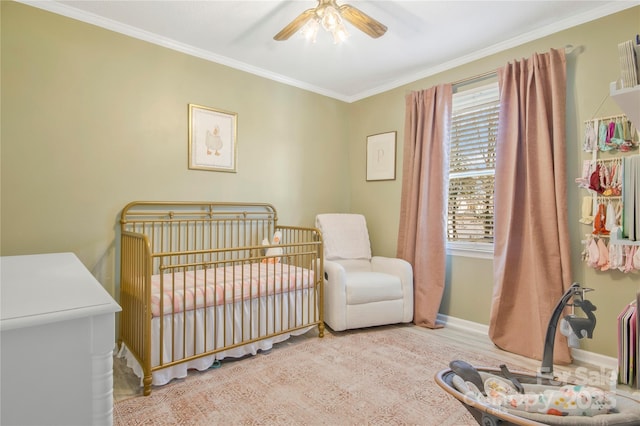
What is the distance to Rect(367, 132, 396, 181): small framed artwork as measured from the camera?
3.41 meters

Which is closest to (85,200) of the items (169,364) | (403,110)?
(169,364)

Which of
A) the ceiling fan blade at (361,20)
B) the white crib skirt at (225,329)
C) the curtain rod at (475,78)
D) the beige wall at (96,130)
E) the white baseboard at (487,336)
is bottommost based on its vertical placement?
the white baseboard at (487,336)

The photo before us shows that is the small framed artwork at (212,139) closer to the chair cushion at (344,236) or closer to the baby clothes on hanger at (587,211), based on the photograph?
the chair cushion at (344,236)

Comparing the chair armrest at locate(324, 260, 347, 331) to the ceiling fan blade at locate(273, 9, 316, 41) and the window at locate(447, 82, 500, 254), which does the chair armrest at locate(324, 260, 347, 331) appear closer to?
the window at locate(447, 82, 500, 254)

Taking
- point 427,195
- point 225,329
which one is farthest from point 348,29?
point 225,329

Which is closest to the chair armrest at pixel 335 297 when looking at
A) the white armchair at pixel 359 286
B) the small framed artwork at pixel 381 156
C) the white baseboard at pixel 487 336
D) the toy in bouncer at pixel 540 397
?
the white armchair at pixel 359 286

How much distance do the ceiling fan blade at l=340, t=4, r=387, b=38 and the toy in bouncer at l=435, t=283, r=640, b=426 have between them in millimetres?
1617

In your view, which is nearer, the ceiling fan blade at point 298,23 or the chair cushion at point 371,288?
the ceiling fan blade at point 298,23

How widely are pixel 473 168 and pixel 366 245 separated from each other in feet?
4.07

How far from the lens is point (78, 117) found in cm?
222

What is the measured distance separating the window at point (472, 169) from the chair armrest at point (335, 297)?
3.48ft

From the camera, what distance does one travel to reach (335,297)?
8.91 feet

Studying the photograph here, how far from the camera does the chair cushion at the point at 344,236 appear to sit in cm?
324

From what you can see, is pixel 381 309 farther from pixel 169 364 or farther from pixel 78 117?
pixel 78 117
